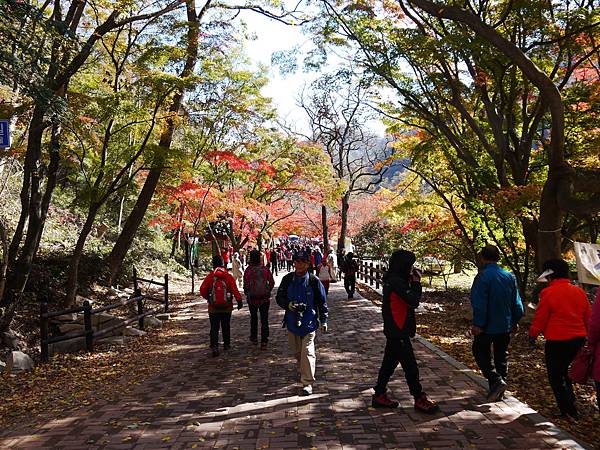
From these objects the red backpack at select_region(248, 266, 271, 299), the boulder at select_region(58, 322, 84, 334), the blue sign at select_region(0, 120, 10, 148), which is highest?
the blue sign at select_region(0, 120, 10, 148)

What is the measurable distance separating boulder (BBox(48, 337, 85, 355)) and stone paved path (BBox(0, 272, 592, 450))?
291 centimetres

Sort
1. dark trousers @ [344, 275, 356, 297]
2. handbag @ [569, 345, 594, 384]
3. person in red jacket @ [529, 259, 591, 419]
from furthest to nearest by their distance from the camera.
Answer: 1. dark trousers @ [344, 275, 356, 297]
2. person in red jacket @ [529, 259, 591, 419]
3. handbag @ [569, 345, 594, 384]

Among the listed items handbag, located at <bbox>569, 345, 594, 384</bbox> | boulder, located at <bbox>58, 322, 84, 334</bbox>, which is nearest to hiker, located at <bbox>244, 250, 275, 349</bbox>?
boulder, located at <bbox>58, 322, 84, 334</bbox>

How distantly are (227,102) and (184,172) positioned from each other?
3127 millimetres

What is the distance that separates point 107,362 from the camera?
8.59 m

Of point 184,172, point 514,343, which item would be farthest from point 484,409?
point 184,172

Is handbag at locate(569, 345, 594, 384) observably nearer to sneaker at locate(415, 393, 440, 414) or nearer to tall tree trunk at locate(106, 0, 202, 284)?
sneaker at locate(415, 393, 440, 414)

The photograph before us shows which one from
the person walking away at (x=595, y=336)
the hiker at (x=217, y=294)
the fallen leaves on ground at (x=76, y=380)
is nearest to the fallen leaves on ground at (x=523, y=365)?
the person walking away at (x=595, y=336)

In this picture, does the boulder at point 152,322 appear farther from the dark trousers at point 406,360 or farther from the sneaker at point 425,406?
the sneaker at point 425,406

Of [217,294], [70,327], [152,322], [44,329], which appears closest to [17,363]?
[44,329]

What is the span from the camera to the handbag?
4.30 metres

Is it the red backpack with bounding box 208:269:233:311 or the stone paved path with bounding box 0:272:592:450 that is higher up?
the red backpack with bounding box 208:269:233:311

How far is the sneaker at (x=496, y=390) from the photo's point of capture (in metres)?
5.21

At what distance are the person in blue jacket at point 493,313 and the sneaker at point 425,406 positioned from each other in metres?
0.74
